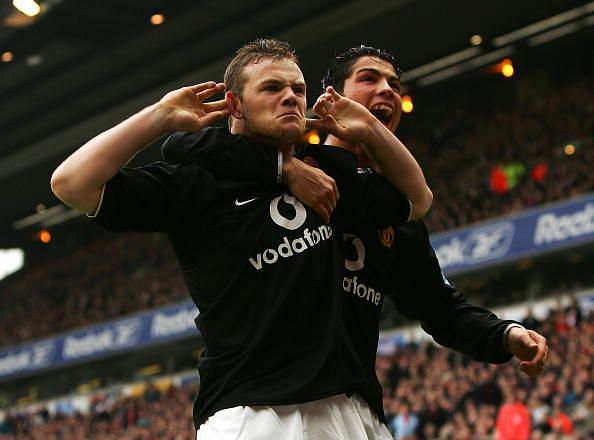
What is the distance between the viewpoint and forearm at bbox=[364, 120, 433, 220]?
3.25 m

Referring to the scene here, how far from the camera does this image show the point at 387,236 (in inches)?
136

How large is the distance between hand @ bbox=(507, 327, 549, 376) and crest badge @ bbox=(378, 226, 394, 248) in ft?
1.61

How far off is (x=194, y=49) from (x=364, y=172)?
1857 centimetres

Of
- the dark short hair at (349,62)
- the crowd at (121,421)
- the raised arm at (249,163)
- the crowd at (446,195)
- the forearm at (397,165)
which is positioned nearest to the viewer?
the raised arm at (249,163)

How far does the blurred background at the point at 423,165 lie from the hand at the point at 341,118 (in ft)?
30.5

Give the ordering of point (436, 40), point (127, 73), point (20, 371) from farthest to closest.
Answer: point (20, 371), point (127, 73), point (436, 40)

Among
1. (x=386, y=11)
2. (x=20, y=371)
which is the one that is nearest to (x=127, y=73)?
(x=386, y=11)

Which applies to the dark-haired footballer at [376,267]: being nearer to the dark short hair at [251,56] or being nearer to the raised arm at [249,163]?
the raised arm at [249,163]

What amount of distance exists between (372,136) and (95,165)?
32.6 inches

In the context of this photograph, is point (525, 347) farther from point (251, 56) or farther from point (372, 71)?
point (251, 56)

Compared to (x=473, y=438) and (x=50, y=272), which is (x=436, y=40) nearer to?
(x=473, y=438)

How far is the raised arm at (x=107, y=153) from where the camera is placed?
2.92 m

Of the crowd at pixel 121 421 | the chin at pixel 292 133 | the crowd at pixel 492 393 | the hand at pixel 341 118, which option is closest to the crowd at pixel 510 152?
the crowd at pixel 492 393

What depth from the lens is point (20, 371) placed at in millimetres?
29719
